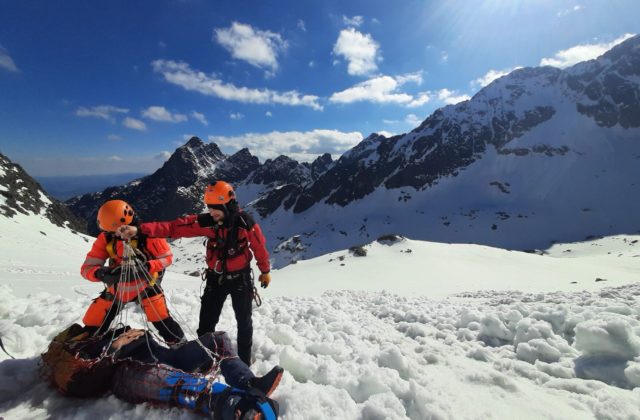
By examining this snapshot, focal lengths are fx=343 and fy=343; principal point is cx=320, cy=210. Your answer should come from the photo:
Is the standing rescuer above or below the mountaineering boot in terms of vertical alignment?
above

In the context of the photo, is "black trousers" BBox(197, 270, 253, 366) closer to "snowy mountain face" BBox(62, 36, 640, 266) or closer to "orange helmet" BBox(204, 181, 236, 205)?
"orange helmet" BBox(204, 181, 236, 205)

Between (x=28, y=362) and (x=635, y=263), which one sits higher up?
(x=28, y=362)

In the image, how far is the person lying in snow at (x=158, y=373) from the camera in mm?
3490

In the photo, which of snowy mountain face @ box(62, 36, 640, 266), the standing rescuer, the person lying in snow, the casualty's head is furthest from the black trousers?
snowy mountain face @ box(62, 36, 640, 266)

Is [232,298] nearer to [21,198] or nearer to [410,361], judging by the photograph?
[410,361]

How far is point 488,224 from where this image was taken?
385 ft

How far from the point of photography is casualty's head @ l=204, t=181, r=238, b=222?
5.34 metres

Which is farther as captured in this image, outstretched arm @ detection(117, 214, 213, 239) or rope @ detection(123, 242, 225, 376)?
outstretched arm @ detection(117, 214, 213, 239)

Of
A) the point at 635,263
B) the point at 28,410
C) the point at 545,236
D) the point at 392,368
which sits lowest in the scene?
the point at 545,236

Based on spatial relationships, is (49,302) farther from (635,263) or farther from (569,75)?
(569,75)

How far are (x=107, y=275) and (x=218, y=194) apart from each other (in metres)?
1.93

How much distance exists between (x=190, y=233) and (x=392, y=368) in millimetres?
3794

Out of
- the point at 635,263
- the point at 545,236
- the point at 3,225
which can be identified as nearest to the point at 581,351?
the point at 3,225

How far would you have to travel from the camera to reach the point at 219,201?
210 inches
